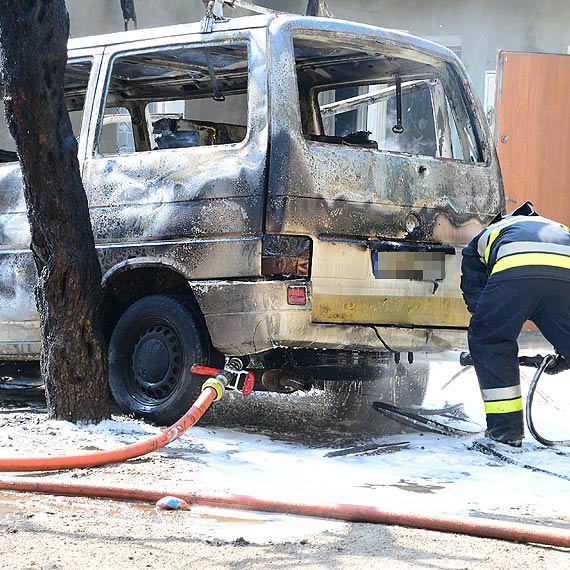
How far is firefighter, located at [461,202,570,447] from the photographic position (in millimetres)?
5398

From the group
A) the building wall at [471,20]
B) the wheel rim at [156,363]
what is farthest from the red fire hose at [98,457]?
the building wall at [471,20]

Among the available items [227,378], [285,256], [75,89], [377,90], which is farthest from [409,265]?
[75,89]

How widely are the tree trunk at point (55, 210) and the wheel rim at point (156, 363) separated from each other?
0.21 metres

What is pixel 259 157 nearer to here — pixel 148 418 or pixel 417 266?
pixel 417 266

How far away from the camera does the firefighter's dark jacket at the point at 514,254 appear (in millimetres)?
5387

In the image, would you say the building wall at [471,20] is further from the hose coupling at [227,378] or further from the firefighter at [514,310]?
the hose coupling at [227,378]

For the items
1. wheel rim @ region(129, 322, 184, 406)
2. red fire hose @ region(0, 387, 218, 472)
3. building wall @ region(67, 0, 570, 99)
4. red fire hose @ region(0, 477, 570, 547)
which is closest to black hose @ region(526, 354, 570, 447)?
red fire hose @ region(0, 387, 218, 472)

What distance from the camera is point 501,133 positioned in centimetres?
1048

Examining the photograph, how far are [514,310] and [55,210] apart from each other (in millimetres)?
2419

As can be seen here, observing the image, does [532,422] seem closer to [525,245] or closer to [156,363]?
[525,245]

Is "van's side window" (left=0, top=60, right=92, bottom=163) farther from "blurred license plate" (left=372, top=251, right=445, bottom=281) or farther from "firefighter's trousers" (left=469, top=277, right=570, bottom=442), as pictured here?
"firefighter's trousers" (left=469, top=277, right=570, bottom=442)

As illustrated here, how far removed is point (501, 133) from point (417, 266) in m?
5.07

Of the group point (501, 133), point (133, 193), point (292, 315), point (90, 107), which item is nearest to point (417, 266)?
point (292, 315)

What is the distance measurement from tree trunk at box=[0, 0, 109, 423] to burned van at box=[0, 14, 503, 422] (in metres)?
0.26
